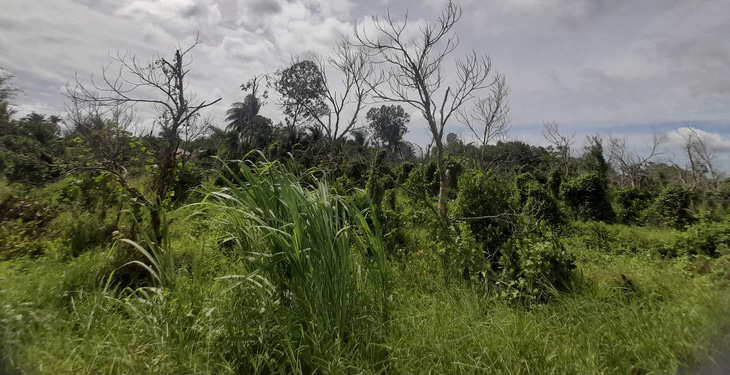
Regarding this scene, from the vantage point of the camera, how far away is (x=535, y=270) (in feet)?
9.53

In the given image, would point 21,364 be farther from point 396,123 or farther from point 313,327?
point 396,123

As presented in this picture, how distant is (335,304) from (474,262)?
Answer: 1.78 metres

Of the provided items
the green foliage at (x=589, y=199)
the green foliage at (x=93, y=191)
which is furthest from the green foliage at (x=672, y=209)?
the green foliage at (x=93, y=191)

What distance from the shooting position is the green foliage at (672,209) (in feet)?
27.7

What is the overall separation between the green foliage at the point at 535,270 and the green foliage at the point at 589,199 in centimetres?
895

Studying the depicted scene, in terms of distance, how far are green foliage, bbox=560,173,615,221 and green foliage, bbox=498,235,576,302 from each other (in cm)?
895

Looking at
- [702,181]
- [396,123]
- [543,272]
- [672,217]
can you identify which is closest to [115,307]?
[543,272]

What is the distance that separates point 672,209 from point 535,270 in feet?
29.0

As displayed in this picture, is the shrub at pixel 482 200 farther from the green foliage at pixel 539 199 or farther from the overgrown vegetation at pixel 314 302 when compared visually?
the green foliage at pixel 539 199


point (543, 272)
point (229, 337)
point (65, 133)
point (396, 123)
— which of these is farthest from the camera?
point (396, 123)

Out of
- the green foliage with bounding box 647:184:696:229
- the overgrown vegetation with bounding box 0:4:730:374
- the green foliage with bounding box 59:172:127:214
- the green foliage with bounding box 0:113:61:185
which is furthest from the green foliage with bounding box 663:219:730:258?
the green foliage with bounding box 59:172:127:214

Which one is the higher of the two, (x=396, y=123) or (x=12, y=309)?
(x=396, y=123)

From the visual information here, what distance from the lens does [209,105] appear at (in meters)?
4.16

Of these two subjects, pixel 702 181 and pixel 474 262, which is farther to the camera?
pixel 702 181
